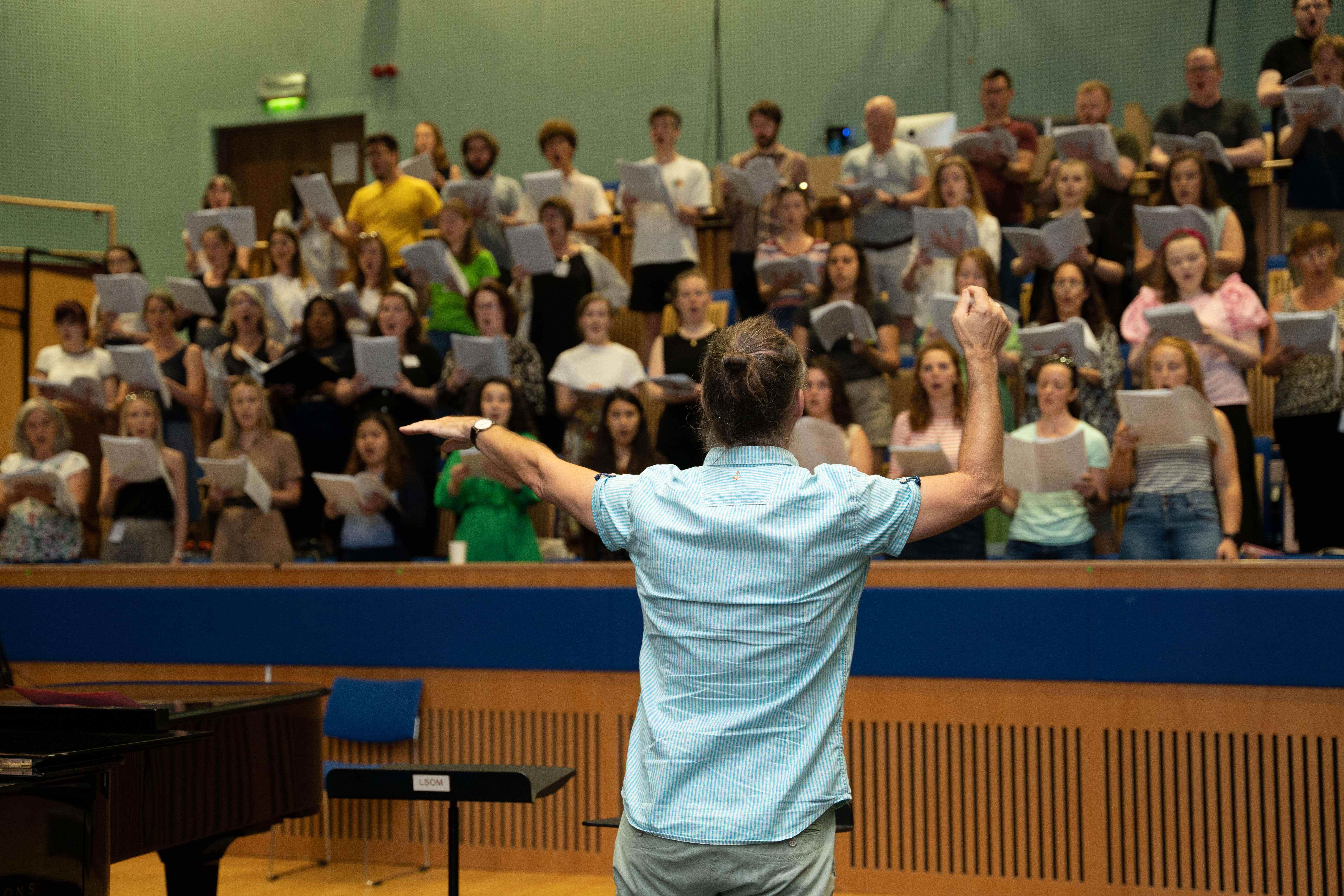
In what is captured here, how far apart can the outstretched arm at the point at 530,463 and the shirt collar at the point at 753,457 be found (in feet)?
0.61

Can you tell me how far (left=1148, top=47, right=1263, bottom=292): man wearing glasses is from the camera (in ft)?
18.5

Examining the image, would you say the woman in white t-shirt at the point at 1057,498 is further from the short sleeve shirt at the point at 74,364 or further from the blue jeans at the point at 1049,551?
the short sleeve shirt at the point at 74,364

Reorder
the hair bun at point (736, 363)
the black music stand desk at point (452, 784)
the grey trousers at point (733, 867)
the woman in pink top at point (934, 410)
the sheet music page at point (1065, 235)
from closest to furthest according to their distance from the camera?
the grey trousers at point (733, 867) → the hair bun at point (736, 363) → the black music stand desk at point (452, 784) → the woman in pink top at point (934, 410) → the sheet music page at point (1065, 235)

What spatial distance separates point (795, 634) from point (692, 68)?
320 inches

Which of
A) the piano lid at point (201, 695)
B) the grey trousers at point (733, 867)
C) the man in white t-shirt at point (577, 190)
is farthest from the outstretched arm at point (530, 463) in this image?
the man in white t-shirt at point (577, 190)

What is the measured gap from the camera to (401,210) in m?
6.99

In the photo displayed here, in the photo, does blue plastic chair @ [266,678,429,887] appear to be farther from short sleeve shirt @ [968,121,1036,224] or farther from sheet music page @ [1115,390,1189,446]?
short sleeve shirt @ [968,121,1036,224]

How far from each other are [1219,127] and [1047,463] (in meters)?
2.56

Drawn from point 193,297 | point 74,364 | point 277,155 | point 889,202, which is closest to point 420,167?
point 193,297

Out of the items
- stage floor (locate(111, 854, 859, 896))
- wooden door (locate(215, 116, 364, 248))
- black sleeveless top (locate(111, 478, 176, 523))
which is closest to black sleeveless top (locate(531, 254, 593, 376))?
black sleeveless top (locate(111, 478, 176, 523))

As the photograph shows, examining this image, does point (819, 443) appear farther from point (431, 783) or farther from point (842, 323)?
point (431, 783)

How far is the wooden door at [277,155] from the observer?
10.0 meters

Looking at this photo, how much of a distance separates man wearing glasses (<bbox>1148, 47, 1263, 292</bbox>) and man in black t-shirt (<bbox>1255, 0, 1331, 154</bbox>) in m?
0.12

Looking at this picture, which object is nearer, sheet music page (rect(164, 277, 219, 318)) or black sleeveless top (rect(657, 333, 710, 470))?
black sleeveless top (rect(657, 333, 710, 470))
